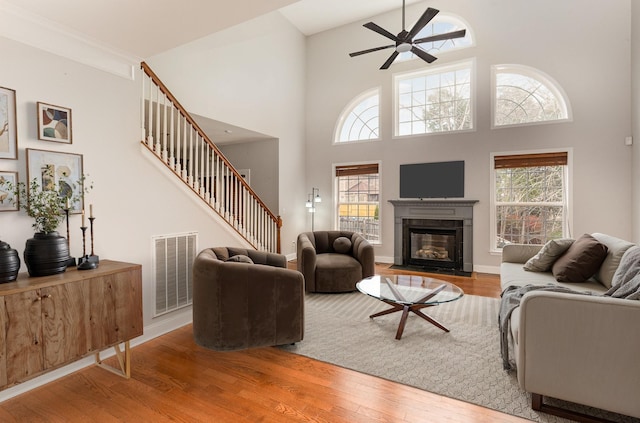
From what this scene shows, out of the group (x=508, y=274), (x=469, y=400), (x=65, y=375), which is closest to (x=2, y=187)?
(x=65, y=375)

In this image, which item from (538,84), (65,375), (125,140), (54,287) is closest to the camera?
(54,287)

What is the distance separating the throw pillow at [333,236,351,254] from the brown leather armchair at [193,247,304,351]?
7.04 feet

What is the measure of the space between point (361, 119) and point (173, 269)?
4.91 meters

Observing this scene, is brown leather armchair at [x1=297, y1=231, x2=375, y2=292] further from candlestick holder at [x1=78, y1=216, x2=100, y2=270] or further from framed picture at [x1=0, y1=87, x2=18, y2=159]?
framed picture at [x1=0, y1=87, x2=18, y2=159]

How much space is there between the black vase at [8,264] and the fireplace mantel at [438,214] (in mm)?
5383

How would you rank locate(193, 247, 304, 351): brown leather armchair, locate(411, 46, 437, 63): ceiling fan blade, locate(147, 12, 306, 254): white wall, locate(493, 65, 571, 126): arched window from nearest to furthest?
1. locate(193, 247, 304, 351): brown leather armchair
2. locate(411, 46, 437, 63): ceiling fan blade
3. locate(147, 12, 306, 254): white wall
4. locate(493, 65, 571, 126): arched window

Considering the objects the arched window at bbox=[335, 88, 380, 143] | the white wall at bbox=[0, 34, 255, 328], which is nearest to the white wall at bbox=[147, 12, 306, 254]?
the arched window at bbox=[335, 88, 380, 143]

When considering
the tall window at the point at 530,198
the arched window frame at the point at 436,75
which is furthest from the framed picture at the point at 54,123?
the tall window at the point at 530,198

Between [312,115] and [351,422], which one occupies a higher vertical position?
[312,115]

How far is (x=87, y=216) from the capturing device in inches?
100

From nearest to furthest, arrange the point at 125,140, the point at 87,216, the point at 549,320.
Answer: the point at 549,320 < the point at 87,216 < the point at 125,140

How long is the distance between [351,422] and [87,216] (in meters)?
2.52

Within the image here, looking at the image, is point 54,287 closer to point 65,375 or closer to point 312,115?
point 65,375

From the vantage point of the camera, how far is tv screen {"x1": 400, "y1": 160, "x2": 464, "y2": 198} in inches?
220
